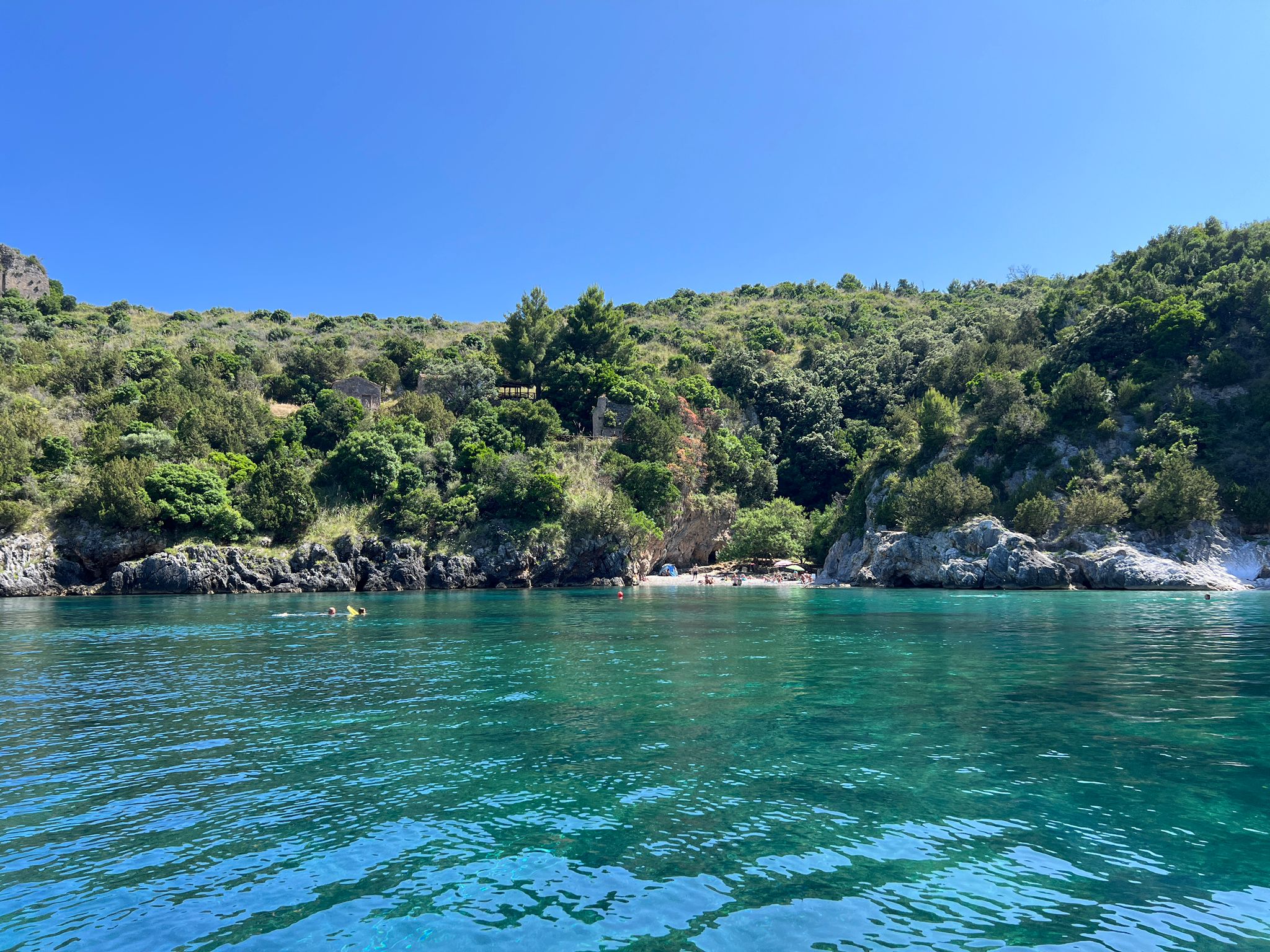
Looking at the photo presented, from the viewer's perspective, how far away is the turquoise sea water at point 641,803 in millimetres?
6441

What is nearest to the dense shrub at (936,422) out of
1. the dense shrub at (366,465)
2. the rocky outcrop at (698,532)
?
the rocky outcrop at (698,532)

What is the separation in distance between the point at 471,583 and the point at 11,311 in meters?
89.2

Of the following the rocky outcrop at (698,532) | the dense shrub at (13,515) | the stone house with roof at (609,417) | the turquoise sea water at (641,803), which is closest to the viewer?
the turquoise sea water at (641,803)

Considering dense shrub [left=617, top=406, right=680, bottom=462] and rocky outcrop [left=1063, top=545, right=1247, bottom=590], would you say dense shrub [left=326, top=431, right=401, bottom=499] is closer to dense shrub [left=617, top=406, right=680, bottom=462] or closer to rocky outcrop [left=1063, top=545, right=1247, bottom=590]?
dense shrub [left=617, top=406, right=680, bottom=462]

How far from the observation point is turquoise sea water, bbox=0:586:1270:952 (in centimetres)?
644

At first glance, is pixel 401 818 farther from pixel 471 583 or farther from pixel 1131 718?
pixel 471 583

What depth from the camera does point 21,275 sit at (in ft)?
385

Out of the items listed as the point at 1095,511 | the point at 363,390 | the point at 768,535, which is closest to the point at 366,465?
the point at 363,390

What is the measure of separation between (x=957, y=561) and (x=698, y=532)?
2820 cm

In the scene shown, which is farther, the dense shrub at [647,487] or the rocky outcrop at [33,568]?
the dense shrub at [647,487]

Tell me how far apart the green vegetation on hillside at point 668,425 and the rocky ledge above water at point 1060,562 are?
6.51 feet

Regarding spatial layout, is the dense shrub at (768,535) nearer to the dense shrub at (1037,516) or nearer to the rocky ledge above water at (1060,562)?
the rocky ledge above water at (1060,562)

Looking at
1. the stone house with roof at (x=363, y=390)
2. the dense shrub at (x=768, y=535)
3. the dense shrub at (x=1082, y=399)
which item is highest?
the stone house with roof at (x=363, y=390)

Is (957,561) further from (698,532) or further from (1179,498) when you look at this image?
(698,532)
